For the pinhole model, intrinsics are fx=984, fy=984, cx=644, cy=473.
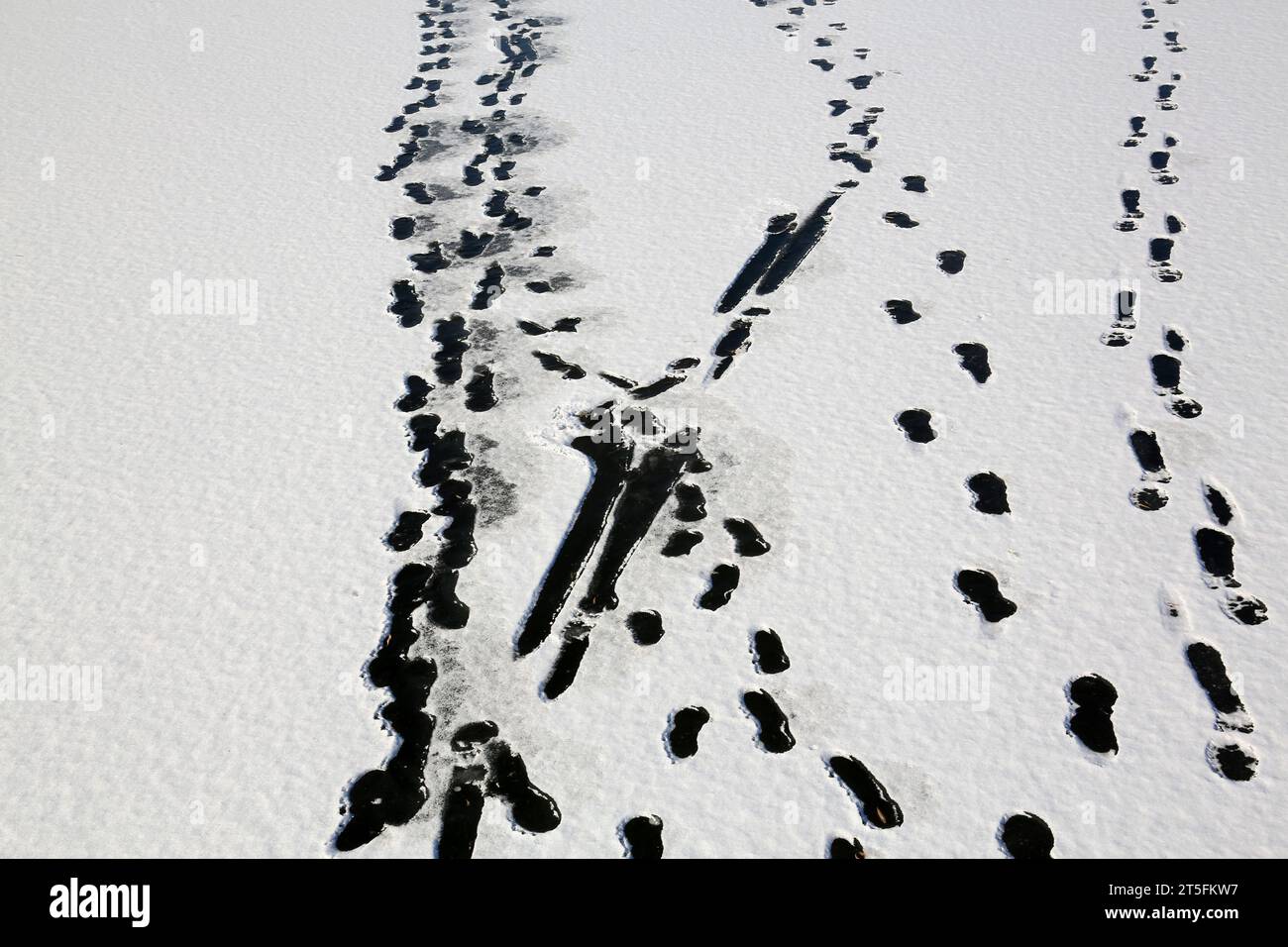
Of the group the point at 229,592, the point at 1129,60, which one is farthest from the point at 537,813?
the point at 1129,60

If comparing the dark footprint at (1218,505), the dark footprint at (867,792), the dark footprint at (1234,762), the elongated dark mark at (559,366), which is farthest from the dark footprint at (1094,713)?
the elongated dark mark at (559,366)

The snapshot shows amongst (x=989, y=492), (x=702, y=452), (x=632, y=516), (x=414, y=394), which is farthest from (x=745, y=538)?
(x=414, y=394)

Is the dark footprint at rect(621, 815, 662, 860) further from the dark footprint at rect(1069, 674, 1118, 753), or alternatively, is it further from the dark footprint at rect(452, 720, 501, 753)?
the dark footprint at rect(1069, 674, 1118, 753)

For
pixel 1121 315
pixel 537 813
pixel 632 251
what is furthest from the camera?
pixel 632 251

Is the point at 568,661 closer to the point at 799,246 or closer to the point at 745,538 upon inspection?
the point at 745,538

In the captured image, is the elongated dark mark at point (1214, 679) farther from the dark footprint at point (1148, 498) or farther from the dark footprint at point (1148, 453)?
the dark footprint at point (1148, 453)

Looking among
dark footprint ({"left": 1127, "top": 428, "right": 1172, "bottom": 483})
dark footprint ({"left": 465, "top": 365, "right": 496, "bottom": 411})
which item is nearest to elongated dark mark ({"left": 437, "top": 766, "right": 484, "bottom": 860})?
dark footprint ({"left": 465, "top": 365, "right": 496, "bottom": 411})
